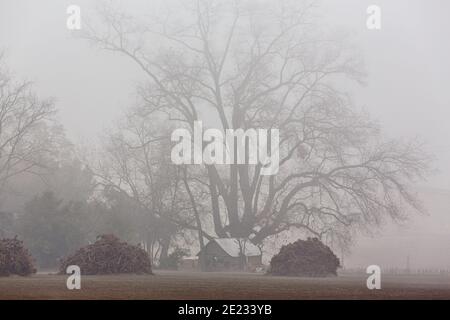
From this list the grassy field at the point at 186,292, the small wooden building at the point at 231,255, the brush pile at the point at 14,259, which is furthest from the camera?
the small wooden building at the point at 231,255

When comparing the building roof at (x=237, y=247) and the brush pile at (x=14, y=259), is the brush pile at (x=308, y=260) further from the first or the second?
the brush pile at (x=14, y=259)

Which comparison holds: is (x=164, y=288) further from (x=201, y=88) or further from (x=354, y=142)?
(x=201, y=88)

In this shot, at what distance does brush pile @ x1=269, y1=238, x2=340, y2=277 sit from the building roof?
676cm

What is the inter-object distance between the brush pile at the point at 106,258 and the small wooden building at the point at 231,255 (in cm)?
834

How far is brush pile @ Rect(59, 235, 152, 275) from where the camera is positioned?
17.1 m

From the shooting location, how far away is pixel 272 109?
28859 mm

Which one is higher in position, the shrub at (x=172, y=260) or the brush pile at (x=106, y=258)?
the brush pile at (x=106, y=258)

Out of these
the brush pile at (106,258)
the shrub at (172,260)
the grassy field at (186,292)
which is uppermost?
the brush pile at (106,258)

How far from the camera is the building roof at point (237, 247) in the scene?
84.9ft

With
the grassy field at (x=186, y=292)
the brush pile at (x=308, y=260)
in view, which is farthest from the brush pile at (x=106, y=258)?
the brush pile at (x=308, y=260)

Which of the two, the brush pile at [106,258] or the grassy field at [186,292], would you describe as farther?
the brush pile at [106,258]

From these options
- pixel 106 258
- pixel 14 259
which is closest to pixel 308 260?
pixel 106 258

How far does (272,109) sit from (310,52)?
10.7ft
